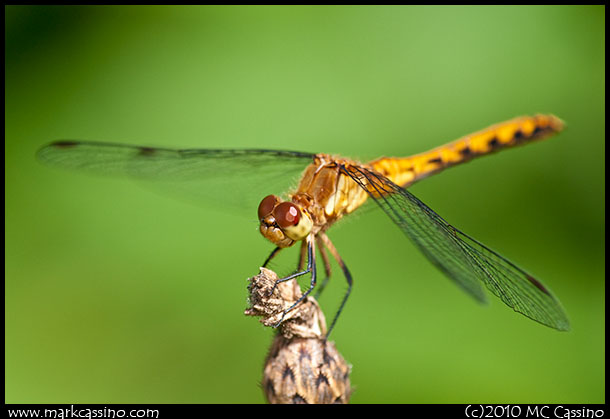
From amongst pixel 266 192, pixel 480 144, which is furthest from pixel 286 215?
pixel 480 144

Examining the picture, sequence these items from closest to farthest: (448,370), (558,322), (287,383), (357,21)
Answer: (287,383), (558,322), (448,370), (357,21)

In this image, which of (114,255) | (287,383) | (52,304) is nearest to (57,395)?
(52,304)

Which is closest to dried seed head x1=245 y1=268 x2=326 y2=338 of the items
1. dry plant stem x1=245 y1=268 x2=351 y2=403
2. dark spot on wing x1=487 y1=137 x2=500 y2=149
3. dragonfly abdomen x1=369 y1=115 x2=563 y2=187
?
dry plant stem x1=245 y1=268 x2=351 y2=403

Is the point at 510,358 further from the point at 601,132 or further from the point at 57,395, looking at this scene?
the point at 57,395

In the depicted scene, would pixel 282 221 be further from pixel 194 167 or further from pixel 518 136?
pixel 518 136

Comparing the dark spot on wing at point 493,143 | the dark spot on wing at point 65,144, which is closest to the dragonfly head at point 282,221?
the dark spot on wing at point 65,144

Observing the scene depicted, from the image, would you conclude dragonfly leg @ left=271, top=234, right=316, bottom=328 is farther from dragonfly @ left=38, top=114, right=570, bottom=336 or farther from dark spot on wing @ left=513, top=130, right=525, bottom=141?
dark spot on wing @ left=513, top=130, right=525, bottom=141
